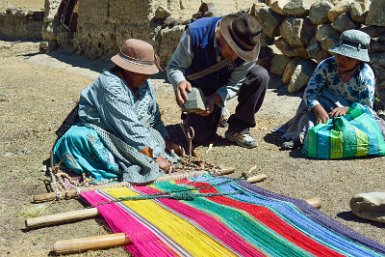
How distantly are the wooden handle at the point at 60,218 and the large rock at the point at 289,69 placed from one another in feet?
14.0

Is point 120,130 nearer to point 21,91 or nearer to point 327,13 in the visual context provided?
point 327,13

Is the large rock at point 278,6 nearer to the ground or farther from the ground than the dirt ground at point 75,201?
farther from the ground

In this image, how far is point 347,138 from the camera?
14.8ft

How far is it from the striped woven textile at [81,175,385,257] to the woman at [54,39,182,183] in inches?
11.1

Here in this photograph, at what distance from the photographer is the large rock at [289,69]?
22.6 ft

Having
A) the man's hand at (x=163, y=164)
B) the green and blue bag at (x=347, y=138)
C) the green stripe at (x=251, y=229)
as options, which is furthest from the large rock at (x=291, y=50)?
the green stripe at (x=251, y=229)

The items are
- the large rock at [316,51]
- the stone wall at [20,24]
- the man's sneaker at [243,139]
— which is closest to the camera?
the man's sneaker at [243,139]

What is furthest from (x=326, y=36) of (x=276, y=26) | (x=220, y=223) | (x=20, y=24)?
(x=20, y=24)

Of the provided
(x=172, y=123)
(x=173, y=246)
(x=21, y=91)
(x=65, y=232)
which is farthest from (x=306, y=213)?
(x=21, y=91)

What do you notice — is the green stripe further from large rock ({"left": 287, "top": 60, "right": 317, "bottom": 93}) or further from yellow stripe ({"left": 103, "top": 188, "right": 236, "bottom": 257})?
large rock ({"left": 287, "top": 60, "right": 317, "bottom": 93})

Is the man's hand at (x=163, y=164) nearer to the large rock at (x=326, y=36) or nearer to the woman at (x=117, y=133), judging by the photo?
the woman at (x=117, y=133)

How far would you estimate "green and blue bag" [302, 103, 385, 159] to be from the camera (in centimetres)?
452

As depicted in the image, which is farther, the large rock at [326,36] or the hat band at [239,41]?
the large rock at [326,36]

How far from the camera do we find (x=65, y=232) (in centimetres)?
312
